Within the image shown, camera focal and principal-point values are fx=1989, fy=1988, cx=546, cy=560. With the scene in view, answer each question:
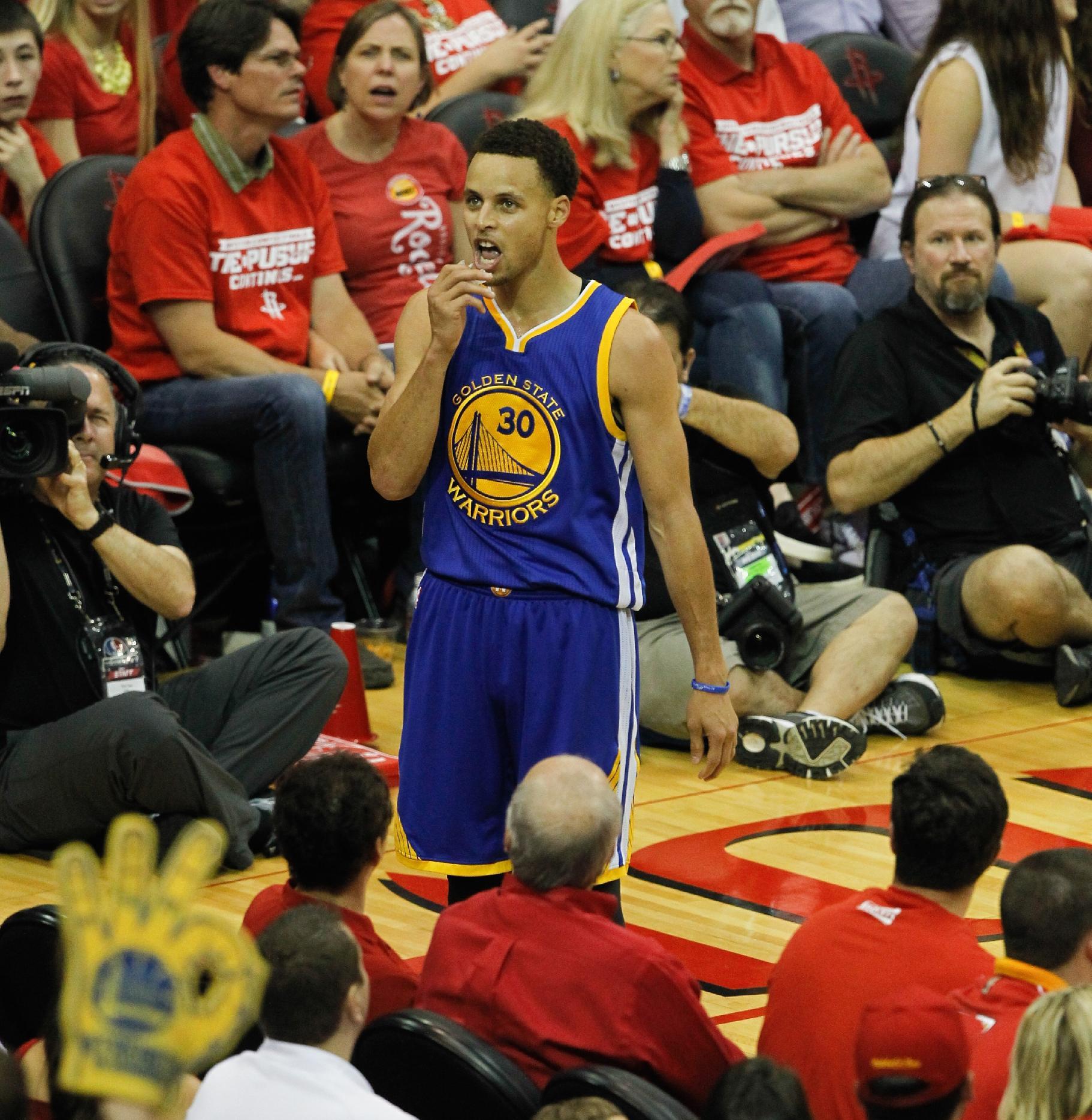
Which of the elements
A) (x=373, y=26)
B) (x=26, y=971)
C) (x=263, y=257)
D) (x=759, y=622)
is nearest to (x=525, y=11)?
(x=373, y=26)

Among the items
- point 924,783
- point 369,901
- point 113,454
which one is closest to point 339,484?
point 113,454

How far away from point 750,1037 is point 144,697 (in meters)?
1.69

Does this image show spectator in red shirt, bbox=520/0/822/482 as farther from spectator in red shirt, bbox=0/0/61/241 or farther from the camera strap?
the camera strap

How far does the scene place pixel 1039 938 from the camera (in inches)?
111

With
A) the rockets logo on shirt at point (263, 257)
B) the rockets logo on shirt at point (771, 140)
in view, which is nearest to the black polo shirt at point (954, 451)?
the rockets logo on shirt at point (771, 140)

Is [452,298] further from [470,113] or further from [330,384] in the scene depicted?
[470,113]

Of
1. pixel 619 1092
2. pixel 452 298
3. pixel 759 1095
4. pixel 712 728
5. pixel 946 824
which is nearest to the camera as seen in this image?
pixel 759 1095

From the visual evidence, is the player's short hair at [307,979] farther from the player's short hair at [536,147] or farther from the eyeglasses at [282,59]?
the eyeglasses at [282,59]

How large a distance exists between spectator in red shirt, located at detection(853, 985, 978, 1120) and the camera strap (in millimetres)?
2681

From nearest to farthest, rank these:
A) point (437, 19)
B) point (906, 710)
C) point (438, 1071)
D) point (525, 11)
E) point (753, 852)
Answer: point (438, 1071) → point (753, 852) → point (906, 710) → point (437, 19) → point (525, 11)

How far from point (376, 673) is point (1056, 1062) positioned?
3.99 metres

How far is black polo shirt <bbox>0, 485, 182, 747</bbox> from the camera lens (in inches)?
184

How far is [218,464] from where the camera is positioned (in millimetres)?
6156

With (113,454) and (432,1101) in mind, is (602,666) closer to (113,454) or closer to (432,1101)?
(432,1101)
